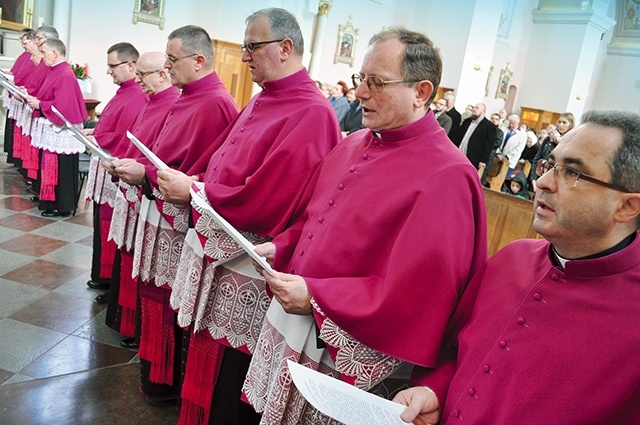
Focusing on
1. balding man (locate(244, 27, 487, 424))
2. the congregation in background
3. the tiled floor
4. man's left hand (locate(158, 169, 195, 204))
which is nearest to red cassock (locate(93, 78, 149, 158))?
the congregation in background

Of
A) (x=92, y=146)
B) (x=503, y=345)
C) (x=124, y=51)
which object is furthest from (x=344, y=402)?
(x=124, y=51)

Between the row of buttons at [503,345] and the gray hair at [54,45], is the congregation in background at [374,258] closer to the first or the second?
the row of buttons at [503,345]

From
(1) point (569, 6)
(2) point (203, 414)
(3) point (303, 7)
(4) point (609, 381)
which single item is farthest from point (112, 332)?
(1) point (569, 6)

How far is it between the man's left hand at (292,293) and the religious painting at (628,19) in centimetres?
2540

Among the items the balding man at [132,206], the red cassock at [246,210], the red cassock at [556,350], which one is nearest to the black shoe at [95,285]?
the balding man at [132,206]

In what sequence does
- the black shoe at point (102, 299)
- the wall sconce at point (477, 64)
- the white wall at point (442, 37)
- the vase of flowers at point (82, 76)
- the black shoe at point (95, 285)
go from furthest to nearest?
the wall sconce at point (477, 64) → the white wall at point (442, 37) → the vase of flowers at point (82, 76) → the black shoe at point (95, 285) → the black shoe at point (102, 299)

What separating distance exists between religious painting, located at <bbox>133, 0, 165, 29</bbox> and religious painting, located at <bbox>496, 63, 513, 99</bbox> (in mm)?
13857

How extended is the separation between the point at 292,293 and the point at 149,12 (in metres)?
10.8

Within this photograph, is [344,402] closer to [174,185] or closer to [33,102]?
[174,185]

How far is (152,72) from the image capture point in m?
3.27

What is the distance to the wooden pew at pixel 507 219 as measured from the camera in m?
4.77

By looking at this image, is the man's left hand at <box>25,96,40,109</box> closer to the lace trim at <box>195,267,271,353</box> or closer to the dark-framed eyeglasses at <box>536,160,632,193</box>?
the lace trim at <box>195,267,271,353</box>

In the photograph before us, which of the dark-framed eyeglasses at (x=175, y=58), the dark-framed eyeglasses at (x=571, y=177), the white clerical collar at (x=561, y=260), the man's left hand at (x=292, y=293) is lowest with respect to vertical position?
the man's left hand at (x=292, y=293)

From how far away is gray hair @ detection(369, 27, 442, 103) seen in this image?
1.69 m
